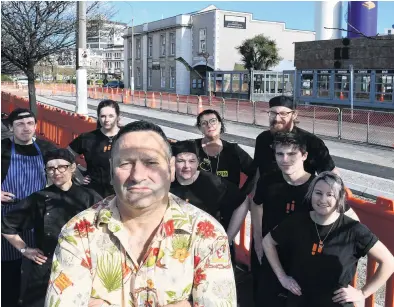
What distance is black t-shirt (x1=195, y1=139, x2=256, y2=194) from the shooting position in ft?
14.1

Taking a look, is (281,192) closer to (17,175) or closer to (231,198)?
(231,198)

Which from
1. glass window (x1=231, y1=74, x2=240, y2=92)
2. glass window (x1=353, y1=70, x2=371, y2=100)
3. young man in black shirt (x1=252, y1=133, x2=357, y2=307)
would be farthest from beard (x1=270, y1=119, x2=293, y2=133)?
glass window (x1=231, y1=74, x2=240, y2=92)

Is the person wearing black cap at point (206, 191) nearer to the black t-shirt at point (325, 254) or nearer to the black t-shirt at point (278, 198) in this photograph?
the black t-shirt at point (278, 198)

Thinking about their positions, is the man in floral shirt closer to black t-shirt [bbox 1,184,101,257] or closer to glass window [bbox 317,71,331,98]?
black t-shirt [bbox 1,184,101,257]

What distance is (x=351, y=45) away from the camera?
30297 millimetres

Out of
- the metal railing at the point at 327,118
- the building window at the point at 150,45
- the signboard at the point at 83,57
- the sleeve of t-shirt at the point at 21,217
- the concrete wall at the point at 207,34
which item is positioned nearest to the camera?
the sleeve of t-shirt at the point at 21,217

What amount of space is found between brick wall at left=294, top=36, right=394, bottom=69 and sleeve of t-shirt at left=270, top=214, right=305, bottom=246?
24234 mm

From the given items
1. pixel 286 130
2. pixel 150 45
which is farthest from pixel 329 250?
pixel 150 45

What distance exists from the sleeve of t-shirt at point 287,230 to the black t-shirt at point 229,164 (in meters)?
1.12

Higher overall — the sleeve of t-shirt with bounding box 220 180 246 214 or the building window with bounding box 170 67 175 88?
the building window with bounding box 170 67 175 88

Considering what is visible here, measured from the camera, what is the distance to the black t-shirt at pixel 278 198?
11.4ft

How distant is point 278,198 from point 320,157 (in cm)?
68

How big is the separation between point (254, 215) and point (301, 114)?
1684 centimetres

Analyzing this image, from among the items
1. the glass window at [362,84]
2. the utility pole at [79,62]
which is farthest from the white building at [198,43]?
the utility pole at [79,62]
